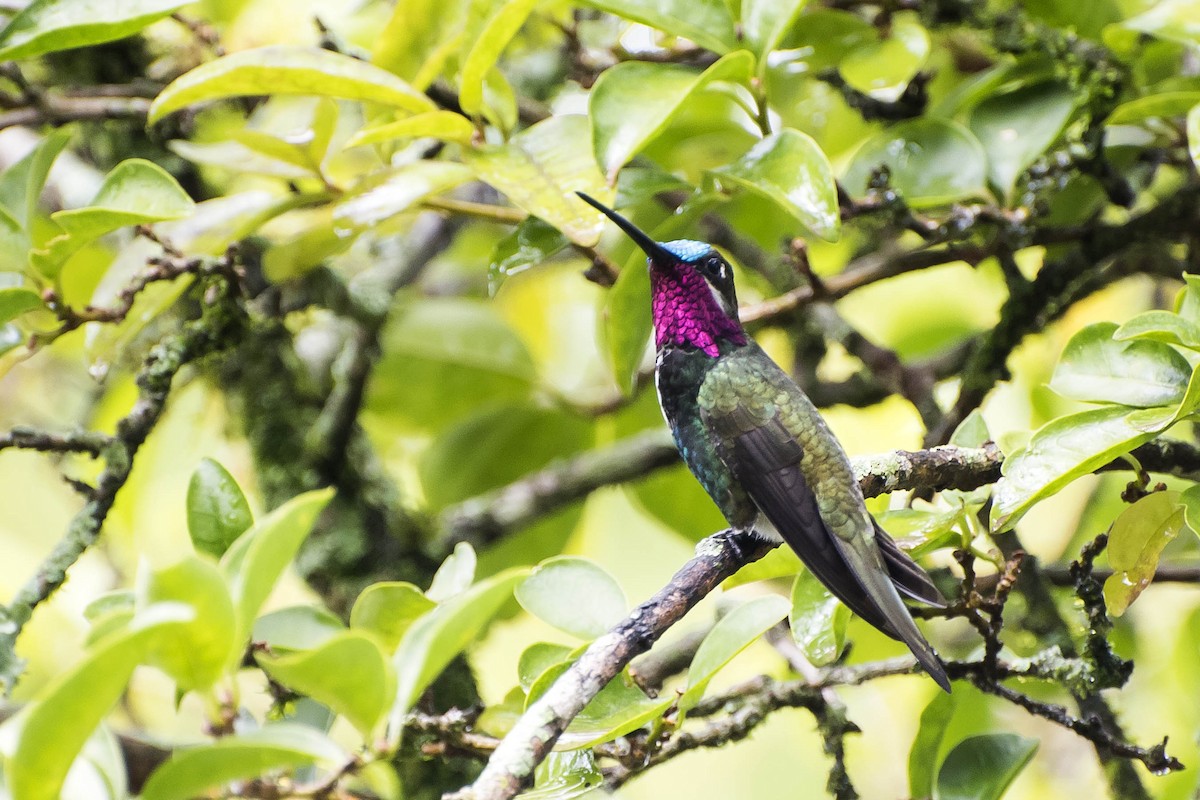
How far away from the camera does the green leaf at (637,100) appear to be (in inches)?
70.9

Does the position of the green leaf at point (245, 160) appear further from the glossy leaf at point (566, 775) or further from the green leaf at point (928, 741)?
the green leaf at point (928, 741)

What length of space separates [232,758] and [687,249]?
1617 millimetres

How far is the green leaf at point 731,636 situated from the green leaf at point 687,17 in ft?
3.40

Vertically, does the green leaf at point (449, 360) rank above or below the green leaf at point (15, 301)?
above

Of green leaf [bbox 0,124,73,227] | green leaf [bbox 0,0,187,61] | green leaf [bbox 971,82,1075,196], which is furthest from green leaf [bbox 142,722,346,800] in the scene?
green leaf [bbox 971,82,1075,196]

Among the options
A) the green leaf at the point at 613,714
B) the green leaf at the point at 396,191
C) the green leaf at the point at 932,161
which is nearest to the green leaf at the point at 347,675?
the green leaf at the point at 613,714

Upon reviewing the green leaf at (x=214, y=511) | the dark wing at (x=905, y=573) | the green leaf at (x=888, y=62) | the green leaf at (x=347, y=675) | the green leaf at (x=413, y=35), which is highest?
the green leaf at (x=888, y=62)

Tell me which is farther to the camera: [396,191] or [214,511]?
[396,191]

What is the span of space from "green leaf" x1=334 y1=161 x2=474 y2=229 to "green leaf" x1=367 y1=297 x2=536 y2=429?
3.75 ft

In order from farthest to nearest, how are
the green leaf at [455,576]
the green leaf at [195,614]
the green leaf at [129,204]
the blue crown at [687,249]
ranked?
the blue crown at [687,249] < the green leaf at [129,204] < the green leaf at [455,576] < the green leaf at [195,614]

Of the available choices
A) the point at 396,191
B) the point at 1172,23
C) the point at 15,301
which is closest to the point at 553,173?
the point at 396,191

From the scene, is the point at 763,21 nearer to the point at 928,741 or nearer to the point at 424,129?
the point at 424,129

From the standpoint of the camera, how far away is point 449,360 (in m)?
3.36

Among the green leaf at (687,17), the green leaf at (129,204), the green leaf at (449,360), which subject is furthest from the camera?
the green leaf at (449,360)
